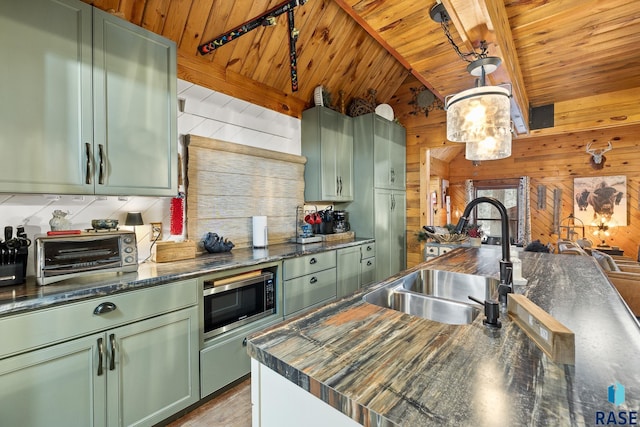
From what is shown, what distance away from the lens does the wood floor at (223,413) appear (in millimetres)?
1805

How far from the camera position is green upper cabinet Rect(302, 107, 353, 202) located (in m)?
3.46

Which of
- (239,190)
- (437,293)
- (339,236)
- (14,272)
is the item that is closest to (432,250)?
(339,236)

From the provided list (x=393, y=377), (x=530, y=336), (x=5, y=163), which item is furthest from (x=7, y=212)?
(x=530, y=336)

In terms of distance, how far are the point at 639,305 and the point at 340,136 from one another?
A: 10.9 feet

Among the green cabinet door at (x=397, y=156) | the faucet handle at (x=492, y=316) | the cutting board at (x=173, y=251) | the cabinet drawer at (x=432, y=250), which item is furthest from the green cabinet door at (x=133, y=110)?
the cabinet drawer at (x=432, y=250)

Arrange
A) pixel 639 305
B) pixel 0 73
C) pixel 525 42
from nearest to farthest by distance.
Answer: pixel 0 73 → pixel 525 42 → pixel 639 305

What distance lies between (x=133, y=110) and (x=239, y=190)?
1.20m

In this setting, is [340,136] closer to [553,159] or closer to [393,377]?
[393,377]

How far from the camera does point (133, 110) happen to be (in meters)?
1.81

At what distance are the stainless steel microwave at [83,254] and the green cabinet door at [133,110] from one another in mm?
283

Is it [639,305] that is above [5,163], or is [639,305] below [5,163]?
below

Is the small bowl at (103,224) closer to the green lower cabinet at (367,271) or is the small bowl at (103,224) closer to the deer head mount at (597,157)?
the green lower cabinet at (367,271)

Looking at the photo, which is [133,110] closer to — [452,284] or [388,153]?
[452,284]

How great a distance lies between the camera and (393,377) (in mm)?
698
